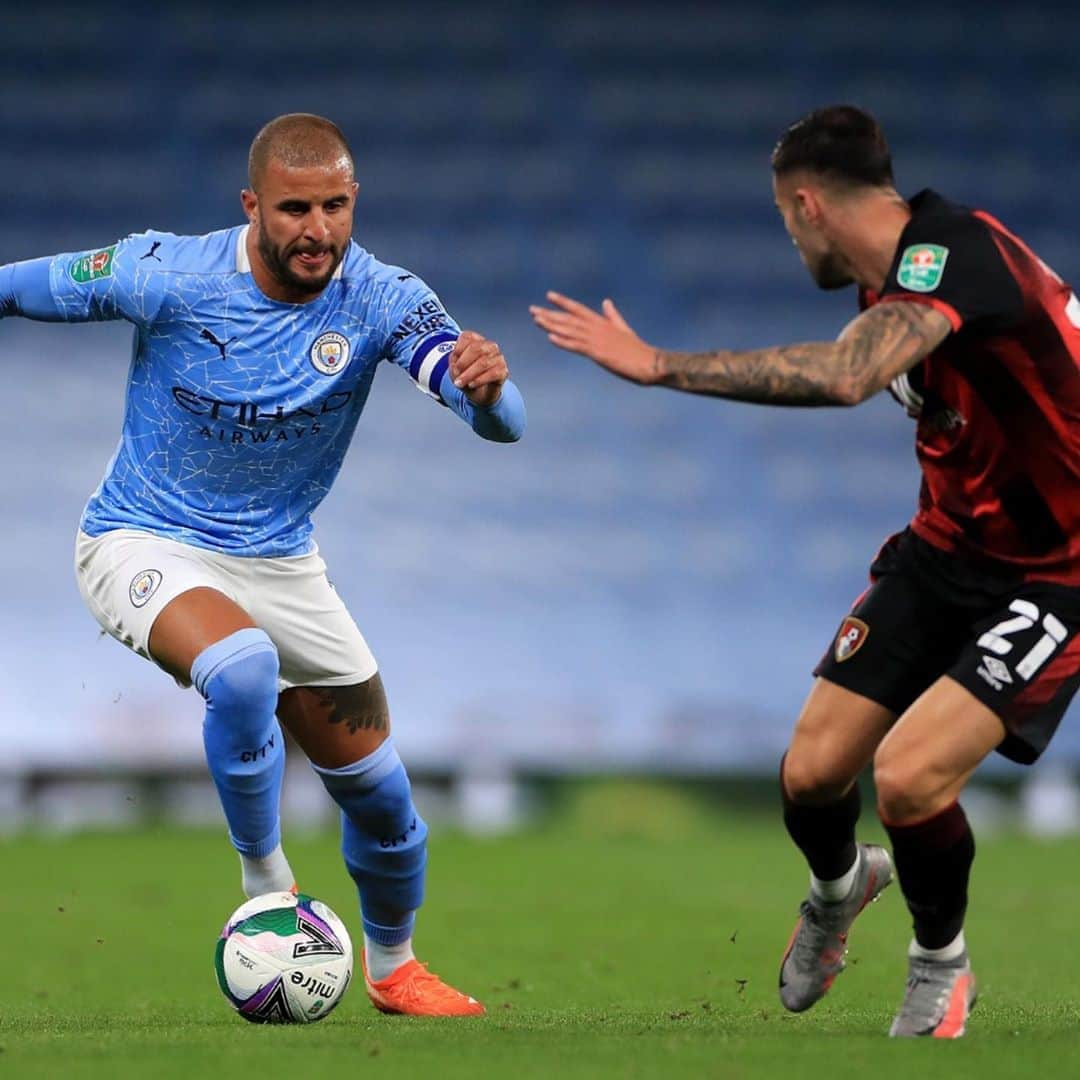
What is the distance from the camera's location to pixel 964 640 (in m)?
5.02

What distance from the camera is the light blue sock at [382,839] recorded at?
19.0 feet

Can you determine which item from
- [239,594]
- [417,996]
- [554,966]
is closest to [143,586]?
[239,594]

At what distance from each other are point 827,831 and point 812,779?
247 mm

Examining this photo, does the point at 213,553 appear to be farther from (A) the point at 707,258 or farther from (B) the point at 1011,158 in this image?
(B) the point at 1011,158

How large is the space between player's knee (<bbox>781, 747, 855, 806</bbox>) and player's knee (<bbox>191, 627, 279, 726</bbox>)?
1.37 metres

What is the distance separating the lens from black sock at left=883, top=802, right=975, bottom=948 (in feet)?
15.5

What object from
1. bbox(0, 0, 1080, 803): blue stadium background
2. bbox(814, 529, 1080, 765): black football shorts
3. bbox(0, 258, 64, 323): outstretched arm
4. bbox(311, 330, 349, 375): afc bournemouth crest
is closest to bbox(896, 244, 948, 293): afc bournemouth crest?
bbox(814, 529, 1080, 765): black football shorts

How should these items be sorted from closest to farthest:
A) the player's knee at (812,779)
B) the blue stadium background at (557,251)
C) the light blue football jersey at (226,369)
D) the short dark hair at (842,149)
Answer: the short dark hair at (842,149) < the player's knee at (812,779) < the light blue football jersey at (226,369) < the blue stadium background at (557,251)

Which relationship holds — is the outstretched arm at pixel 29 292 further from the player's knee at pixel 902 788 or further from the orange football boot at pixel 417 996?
the player's knee at pixel 902 788

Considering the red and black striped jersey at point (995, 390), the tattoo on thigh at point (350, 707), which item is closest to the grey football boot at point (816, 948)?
the red and black striped jersey at point (995, 390)

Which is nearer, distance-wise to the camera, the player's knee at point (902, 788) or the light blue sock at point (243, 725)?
the player's knee at point (902, 788)

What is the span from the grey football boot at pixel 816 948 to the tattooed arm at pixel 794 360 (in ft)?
5.37

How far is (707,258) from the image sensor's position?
18.6 meters

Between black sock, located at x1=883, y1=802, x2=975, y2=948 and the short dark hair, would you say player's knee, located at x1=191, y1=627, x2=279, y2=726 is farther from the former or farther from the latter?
the short dark hair
